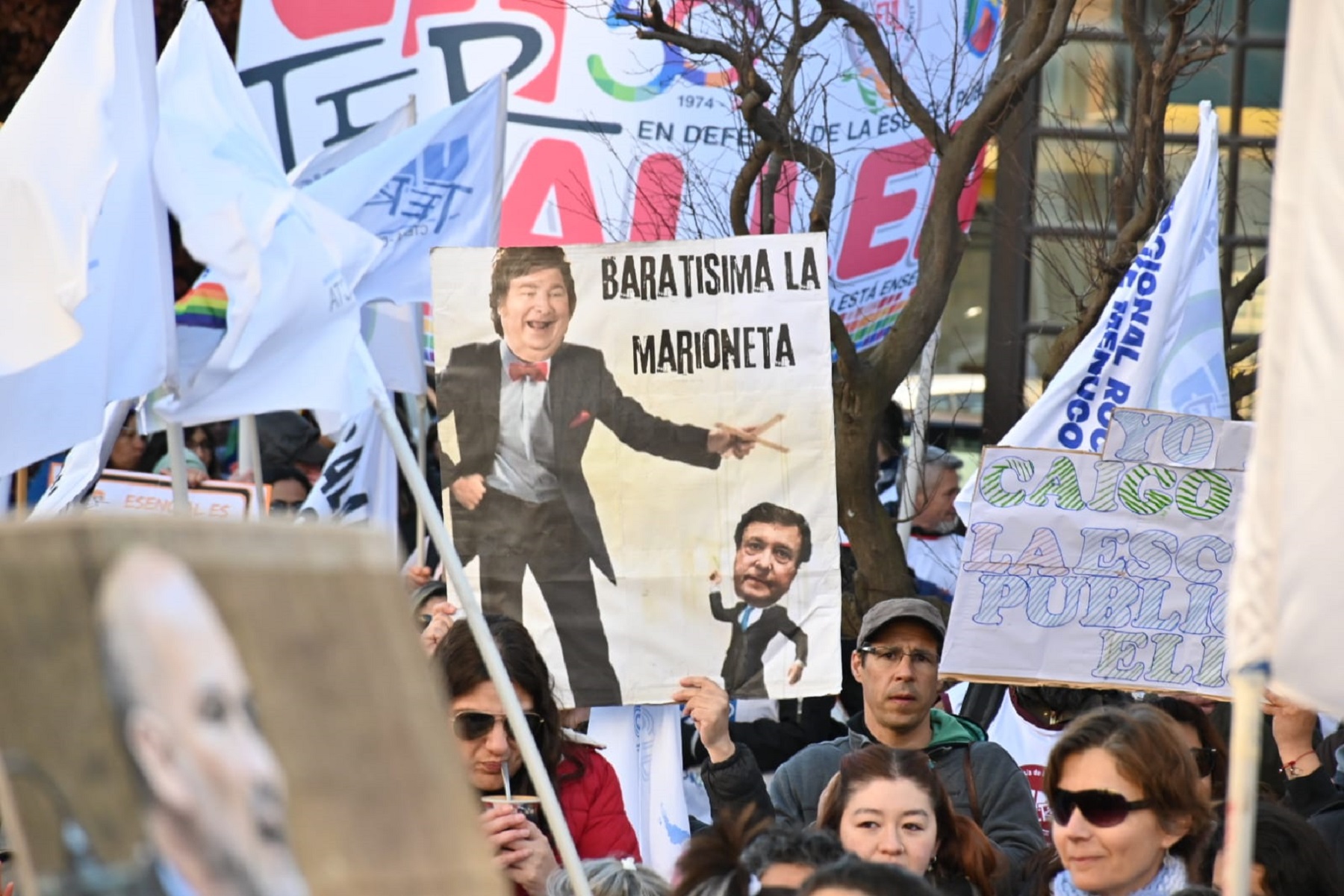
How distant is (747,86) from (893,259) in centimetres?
270

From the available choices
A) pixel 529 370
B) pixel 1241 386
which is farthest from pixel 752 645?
pixel 1241 386

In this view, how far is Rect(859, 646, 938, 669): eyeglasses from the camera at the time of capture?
4727mm

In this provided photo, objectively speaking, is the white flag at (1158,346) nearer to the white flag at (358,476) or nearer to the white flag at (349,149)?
the white flag at (349,149)

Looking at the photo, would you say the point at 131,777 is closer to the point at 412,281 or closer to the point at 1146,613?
the point at 1146,613

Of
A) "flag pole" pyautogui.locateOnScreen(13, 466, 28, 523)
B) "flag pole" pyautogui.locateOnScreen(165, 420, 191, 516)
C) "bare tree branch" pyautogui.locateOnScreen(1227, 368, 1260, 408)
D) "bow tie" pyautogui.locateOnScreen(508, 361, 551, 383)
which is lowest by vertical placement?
"flag pole" pyautogui.locateOnScreen(13, 466, 28, 523)

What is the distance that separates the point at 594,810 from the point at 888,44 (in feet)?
18.2

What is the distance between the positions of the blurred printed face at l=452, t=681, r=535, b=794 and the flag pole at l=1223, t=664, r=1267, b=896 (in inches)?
87.7

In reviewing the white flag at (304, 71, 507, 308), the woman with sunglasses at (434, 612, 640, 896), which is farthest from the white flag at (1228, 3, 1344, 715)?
the white flag at (304, 71, 507, 308)

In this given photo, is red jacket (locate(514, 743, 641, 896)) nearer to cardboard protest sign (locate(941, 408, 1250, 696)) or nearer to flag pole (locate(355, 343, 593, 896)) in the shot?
flag pole (locate(355, 343, 593, 896))

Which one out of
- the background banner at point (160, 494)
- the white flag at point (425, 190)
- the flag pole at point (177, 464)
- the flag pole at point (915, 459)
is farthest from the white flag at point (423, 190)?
the flag pole at point (915, 459)

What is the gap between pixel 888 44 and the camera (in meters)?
8.89

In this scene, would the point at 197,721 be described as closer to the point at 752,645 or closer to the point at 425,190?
the point at 752,645

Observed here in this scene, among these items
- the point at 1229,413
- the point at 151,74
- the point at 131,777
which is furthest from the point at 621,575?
the point at 131,777

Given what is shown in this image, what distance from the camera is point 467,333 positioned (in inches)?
205
